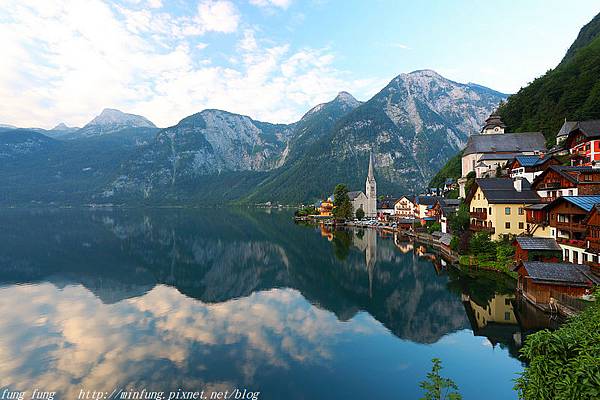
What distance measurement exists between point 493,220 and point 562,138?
3537 centimetres

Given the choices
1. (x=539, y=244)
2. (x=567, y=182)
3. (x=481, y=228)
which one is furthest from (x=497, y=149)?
(x=539, y=244)

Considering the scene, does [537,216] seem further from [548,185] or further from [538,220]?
[548,185]

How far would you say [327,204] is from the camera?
154 metres

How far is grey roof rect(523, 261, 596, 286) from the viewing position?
2755 centimetres

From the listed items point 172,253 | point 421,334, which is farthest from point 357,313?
point 172,253

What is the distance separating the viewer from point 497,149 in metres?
82.2

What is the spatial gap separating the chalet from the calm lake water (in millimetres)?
13389

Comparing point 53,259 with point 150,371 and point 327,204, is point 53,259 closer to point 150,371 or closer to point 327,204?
point 150,371

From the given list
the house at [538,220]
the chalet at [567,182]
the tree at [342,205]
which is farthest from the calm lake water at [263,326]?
the tree at [342,205]

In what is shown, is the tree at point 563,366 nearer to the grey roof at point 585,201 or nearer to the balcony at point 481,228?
the grey roof at point 585,201

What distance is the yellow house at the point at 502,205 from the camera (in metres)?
46.7

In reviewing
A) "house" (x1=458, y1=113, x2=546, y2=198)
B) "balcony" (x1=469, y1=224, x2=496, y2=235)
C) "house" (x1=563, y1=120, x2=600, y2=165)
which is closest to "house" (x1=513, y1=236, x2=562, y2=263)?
"balcony" (x1=469, y1=224, x2=496, y2=235)

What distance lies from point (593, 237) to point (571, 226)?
399cm

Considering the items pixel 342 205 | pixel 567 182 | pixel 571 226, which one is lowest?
pixel 342 205
